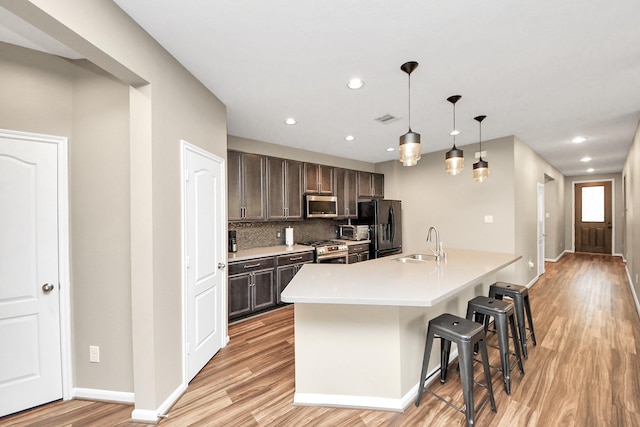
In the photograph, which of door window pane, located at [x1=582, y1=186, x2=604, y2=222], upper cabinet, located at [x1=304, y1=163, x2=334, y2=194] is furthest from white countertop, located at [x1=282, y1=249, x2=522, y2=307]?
door window pane, located at [x1=582, y1=186, x2=604, y2=222]

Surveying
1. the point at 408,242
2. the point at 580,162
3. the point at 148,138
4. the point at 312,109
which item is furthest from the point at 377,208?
the point at 580,162

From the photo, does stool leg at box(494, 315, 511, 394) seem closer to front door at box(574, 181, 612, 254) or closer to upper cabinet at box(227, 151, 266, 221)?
upper cabinet at box(227, 151, 266, 221)

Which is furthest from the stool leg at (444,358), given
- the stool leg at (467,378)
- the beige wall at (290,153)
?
the beige wall at (290,153)

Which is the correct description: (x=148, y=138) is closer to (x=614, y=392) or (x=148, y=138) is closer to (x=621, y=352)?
(x=614, y=392)

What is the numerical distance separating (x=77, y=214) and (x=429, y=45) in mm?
2848

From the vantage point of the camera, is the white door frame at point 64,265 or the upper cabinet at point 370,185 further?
the upper cabinet at point 370,185

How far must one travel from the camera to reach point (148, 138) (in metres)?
1.85

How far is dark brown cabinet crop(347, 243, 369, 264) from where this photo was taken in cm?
500

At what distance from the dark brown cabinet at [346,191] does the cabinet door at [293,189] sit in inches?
33.4

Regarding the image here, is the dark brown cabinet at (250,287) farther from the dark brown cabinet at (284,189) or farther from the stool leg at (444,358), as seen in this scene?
the stool leg at (444,358)

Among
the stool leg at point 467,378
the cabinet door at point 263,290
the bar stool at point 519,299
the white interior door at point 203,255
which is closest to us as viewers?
the stool leg at point 467,378

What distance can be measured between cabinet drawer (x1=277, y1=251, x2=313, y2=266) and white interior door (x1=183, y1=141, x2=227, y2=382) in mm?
1165

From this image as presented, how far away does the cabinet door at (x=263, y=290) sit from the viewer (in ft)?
12.2

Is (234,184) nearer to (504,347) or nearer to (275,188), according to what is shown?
(275,188)
